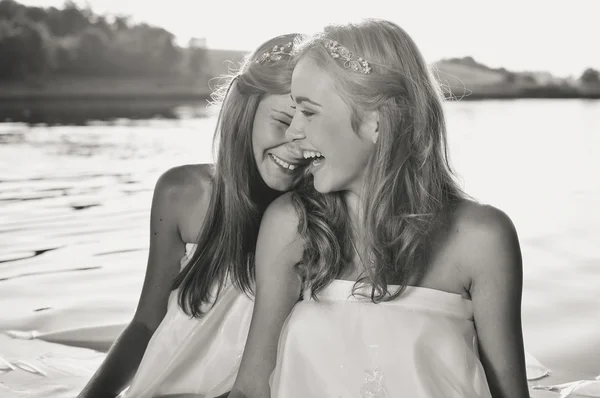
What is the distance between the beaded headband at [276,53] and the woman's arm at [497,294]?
0.76m

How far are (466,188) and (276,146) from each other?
4.61m

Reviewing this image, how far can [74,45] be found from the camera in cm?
1670

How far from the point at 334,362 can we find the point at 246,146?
0.79m

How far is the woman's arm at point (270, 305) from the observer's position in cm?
178

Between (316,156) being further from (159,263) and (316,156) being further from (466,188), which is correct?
(466,188)

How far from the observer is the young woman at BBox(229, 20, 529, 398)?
65.2 inches

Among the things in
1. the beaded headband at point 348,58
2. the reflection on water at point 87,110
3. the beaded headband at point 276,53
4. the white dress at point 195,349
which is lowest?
the reflection on water at point 87,110

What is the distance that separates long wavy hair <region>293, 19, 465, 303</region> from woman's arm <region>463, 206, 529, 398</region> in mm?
95

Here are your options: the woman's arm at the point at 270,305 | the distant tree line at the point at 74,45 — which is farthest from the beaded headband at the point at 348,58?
the distant tree line at the point at 74,45

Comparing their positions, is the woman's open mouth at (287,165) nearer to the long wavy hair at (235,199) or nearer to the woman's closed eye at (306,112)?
the long wavy hair at (235,199)

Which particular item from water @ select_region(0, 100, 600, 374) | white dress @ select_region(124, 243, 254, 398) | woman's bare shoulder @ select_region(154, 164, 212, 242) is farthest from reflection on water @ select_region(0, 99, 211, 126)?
white dress @ select_region(124, 243, 254, 398)

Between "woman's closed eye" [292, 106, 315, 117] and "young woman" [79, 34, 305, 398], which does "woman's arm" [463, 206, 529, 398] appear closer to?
"woman's closed eye" [292, 106, 315, 117]

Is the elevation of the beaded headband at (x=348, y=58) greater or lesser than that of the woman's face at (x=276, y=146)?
greater

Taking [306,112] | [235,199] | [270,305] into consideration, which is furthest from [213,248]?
[306,112]
